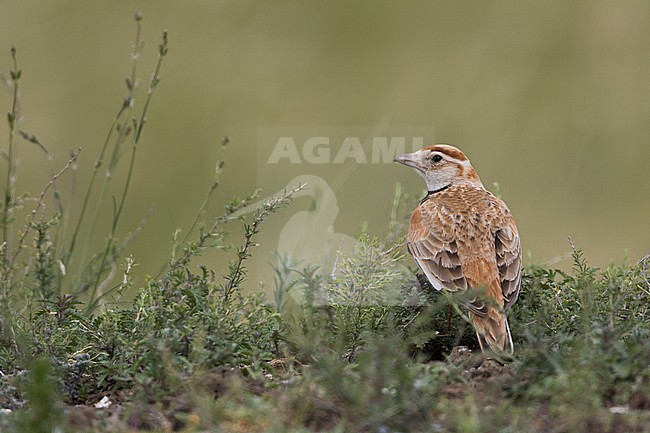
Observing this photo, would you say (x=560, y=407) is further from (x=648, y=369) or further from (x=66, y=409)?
(x=66, y=409)

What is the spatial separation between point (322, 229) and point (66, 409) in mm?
2649

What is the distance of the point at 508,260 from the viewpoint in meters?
5.80

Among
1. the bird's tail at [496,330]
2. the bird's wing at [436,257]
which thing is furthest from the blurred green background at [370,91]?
the bird's tail at [496,330]

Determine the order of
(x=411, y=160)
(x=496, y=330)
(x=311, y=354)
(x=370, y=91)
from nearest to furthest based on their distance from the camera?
(x=311, y=354) < (x=496, y=330) < (x=411, y=160) < (x=370, y=91)

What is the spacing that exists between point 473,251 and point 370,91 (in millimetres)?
6571

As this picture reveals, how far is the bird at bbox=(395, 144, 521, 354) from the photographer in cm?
530

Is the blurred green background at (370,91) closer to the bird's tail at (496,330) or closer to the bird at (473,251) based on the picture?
the bird at (473,251)

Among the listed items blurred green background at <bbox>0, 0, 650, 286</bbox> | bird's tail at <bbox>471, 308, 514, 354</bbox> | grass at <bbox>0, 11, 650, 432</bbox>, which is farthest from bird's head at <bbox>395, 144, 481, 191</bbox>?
blurred green background at <bbox>0, 0, 650, 286</bbox>

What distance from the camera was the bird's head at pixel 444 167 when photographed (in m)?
7.19

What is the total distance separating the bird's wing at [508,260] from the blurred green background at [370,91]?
3585 mm

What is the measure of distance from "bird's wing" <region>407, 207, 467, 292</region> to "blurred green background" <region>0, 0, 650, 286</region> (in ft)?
11.3

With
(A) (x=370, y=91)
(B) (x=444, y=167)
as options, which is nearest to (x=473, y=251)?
(B) (x=444, y=167)

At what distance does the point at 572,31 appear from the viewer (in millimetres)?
12898

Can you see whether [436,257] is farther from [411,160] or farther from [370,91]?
[370,91]
